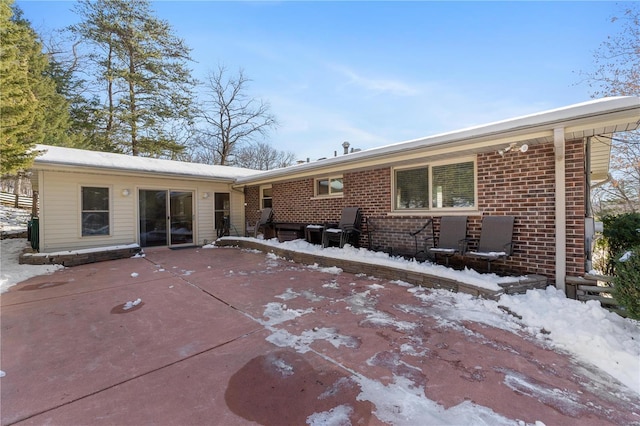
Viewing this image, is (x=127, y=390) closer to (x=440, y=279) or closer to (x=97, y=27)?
(x=440, y=279)

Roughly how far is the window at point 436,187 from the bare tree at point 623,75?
26.0 feet

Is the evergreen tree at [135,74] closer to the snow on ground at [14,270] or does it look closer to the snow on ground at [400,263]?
the snow on ground at [14,270]

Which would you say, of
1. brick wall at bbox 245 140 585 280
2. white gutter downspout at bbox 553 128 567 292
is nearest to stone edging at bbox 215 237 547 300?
white gutter downspout at bbox 553 128 567 292

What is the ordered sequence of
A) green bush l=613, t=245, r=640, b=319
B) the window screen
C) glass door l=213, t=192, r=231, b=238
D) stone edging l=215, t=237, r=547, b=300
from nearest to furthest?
1. green bush l=613, t=245, r=640, b=319
2. stone edging l=215, t=237, r=547, b=300
3. the window screen
4. glass door l=213, t=192, r=231, b=238

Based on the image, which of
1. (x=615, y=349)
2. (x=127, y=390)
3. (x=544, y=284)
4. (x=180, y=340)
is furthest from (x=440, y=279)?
(x=127, y=390)

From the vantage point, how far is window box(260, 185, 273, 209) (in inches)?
416

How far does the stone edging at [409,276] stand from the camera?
156 inches

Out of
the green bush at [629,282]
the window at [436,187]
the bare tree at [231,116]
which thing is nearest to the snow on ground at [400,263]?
the green bush at [629,282]

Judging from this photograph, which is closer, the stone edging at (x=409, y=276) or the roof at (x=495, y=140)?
the roof at (x=495, y=140)

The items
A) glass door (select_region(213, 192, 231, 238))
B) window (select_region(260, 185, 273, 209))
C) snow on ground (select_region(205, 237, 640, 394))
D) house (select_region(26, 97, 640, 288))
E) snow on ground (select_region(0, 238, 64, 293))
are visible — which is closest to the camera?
snow on ground (select_region(205, 237, 640, 394))

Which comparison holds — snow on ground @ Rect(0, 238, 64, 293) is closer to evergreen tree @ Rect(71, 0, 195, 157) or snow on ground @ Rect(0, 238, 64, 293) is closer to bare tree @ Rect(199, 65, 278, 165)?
evergreen tree @ Rect(71, 0, 195, 157)

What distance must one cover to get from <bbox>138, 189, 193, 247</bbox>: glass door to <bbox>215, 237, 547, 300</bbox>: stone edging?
379cm

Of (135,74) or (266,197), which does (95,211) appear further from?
(135,74)

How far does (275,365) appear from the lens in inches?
95.7
